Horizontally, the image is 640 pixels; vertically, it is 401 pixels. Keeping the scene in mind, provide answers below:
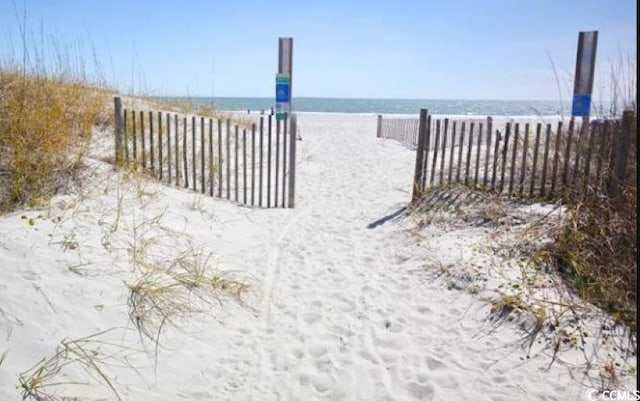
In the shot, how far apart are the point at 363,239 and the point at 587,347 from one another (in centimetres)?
313

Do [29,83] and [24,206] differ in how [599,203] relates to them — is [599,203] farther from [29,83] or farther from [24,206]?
[29,83]

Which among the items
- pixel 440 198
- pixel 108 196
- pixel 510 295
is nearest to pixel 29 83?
pixel 108 196

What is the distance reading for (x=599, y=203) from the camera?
4.34 m

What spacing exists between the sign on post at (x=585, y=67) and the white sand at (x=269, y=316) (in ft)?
12.8

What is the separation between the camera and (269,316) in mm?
3686

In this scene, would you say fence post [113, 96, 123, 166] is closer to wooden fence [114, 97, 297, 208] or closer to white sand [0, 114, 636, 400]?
wooden fence [114, 97, 297, 208]

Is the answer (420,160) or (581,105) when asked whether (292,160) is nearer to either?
(420,160)

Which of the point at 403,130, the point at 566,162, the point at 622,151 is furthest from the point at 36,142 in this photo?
the point at 403,130

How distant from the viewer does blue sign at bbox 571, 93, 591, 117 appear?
6973 mm

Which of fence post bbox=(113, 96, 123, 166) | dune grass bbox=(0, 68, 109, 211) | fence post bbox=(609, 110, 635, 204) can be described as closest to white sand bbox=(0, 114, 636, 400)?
dune grass bbox=(0, 68, 109, 211)

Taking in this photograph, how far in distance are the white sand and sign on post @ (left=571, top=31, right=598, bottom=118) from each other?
3.91m

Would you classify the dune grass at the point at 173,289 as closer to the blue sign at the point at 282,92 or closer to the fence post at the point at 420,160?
the fence post at the point at 420,160

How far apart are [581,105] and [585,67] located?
27.4 inches

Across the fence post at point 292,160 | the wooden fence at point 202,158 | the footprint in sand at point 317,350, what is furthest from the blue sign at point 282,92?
the footprint in sand at point 317,350
